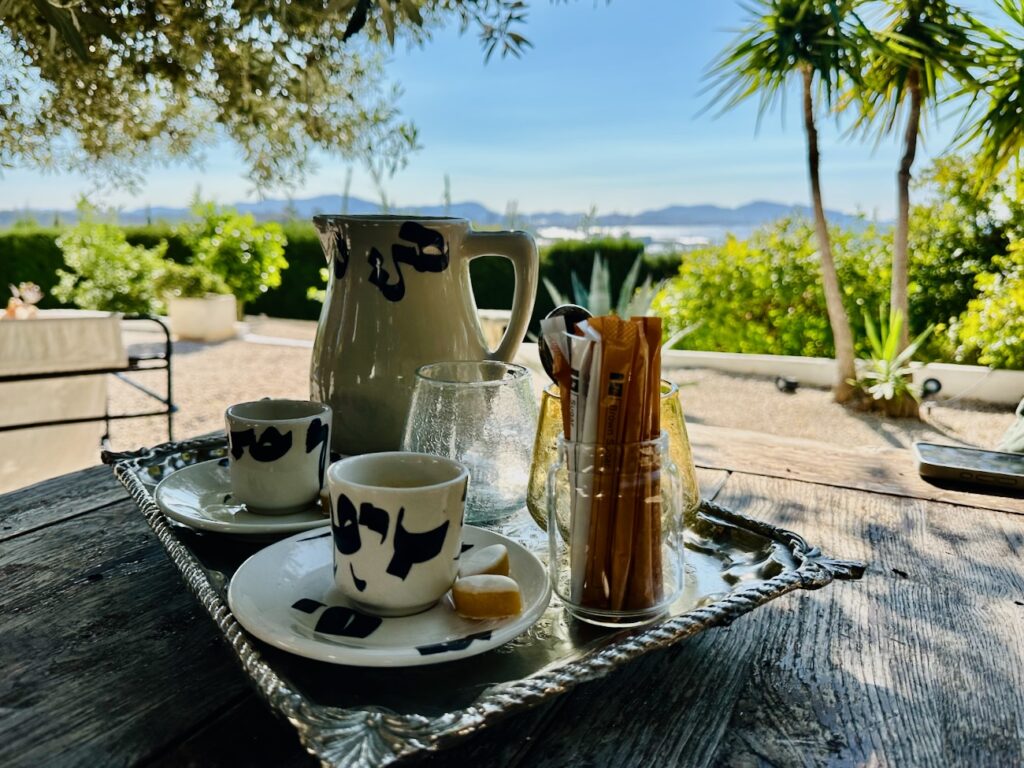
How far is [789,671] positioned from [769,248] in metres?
5.46

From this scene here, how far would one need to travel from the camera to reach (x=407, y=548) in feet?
1.71

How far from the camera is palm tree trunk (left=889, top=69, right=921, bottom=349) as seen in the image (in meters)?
4.09

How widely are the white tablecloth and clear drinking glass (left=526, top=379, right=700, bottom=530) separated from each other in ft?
7.01

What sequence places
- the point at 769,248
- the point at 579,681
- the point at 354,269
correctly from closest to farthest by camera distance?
the point at 579,681
the point at 354,269
the point at 769,248

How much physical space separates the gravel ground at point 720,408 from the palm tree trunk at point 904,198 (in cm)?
57

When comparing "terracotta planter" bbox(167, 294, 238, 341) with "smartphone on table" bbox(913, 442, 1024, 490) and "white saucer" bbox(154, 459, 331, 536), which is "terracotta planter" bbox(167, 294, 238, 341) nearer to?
"white saucer" bbox(154, 459, 331, 536)

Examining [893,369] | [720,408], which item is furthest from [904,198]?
[720,408]

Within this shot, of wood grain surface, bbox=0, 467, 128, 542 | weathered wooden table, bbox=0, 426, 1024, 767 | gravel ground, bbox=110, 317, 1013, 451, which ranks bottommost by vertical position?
gravel ground, bbox=110, 317, 1013, 451

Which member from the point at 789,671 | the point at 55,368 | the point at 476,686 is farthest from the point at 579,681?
the point at 55,368

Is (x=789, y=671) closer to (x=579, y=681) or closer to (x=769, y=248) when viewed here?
(x=579, y=681)

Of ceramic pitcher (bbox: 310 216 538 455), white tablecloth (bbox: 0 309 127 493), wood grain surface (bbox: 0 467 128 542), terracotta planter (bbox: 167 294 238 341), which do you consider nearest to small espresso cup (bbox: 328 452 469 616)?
ceramic pitcher (bbox: 310 216 538 455)

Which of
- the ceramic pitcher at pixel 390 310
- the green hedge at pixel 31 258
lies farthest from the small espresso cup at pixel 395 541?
the green hedge at pixel 31 258

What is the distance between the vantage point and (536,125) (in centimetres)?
3634

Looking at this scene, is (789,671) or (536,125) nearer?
(789,671)
